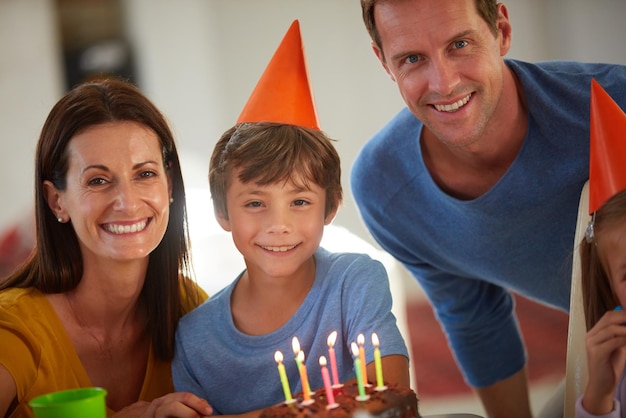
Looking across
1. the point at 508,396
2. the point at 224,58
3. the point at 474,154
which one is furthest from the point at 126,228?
the point at 224,58

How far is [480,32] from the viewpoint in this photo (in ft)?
5.44

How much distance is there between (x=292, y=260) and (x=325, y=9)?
237 cm

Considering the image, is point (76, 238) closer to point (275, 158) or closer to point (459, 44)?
point (275, 158)

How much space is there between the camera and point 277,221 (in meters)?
1.59

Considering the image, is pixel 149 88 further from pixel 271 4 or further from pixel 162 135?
pixel 162 135

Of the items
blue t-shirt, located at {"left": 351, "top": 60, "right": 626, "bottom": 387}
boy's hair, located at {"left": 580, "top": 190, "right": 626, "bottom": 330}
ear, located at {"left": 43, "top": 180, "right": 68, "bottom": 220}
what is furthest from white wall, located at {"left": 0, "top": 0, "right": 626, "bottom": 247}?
boy's hair, located at {"left": 580, "top": 190, "right": 626, "bottom": 330}

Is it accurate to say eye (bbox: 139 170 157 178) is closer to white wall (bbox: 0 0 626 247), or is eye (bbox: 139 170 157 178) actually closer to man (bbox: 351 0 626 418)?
man (bbox: 351 0 626 418)

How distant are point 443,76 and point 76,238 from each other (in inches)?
33.4

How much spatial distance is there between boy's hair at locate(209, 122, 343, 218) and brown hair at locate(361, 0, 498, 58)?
0.27m

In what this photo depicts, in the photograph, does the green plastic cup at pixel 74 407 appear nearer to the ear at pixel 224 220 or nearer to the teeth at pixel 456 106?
the ear at pixel 224 220

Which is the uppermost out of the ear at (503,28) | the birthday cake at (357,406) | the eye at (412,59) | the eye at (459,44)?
the ear at (503,28)

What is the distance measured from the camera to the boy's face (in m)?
1.59

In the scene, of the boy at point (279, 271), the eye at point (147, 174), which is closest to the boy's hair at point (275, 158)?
the boy at point (279, 271)

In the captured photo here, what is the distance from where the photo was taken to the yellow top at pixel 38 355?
1611mm
